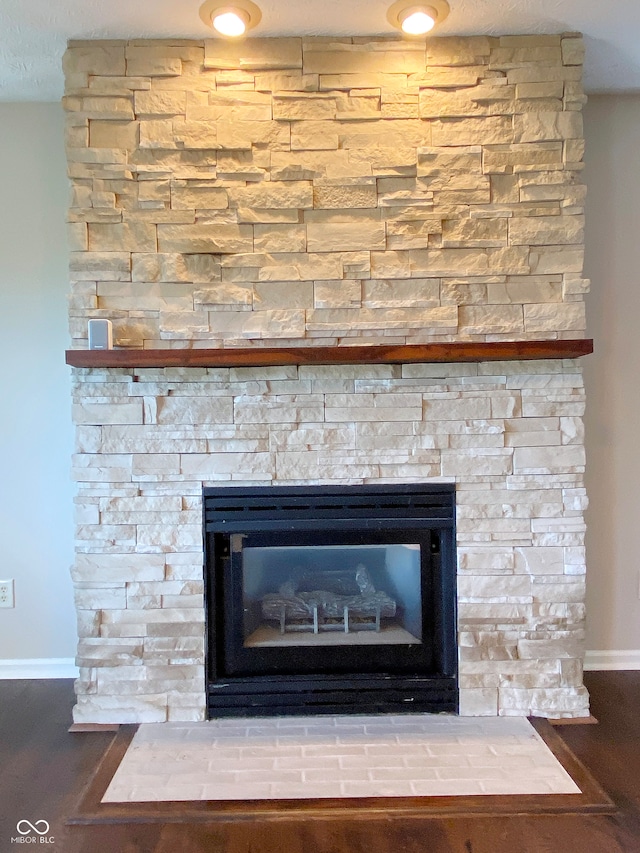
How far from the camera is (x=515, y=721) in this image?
1.97 metres

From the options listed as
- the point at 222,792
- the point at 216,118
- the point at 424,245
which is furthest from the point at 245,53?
A: the point at 222,792

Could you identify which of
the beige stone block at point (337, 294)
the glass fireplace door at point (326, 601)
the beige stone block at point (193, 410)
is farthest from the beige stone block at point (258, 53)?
the glass fireplace door at point (326, 601)

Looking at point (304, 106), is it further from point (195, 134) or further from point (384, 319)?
point (384, 319)

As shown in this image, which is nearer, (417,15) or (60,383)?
(417,15)

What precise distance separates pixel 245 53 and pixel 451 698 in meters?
2.21

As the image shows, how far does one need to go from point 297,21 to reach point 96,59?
65 centimetres

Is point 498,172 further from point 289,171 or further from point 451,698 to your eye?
point 451,698

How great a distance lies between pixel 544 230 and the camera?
6.48 ft

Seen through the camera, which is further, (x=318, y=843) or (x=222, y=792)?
(x=222, y=792)

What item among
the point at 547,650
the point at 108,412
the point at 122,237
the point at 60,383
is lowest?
the point at 547,650

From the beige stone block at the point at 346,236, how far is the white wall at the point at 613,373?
0.93 meters

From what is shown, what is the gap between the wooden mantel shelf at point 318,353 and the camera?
180 centimetres

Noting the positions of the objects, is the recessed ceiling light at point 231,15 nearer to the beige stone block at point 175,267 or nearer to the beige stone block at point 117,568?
the beige stone block at point 175,267

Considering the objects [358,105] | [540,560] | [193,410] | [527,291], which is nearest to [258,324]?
[193,410]
